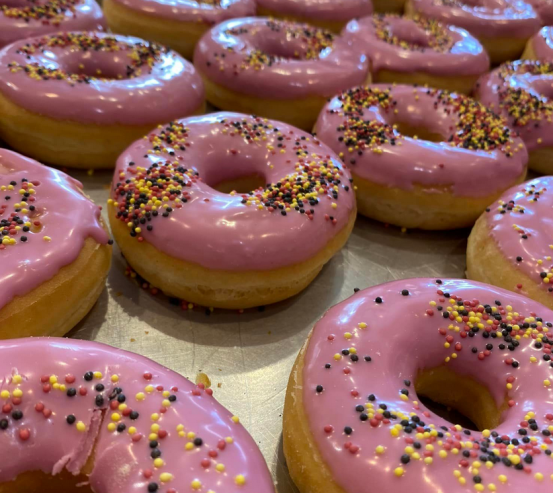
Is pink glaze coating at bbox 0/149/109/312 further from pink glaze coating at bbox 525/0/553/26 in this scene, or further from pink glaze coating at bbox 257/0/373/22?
pink glaze coating at bbox 525/0/553/26

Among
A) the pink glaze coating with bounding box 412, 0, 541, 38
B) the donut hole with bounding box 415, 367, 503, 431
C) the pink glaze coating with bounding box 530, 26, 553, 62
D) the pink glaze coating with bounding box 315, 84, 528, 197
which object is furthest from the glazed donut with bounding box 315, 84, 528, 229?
the pink glaze coating with bounding box 412, 0, 541, 38

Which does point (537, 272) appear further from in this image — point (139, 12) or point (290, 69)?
point (139, 12)

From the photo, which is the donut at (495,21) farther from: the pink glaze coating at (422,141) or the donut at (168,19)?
the donut at (168,19)

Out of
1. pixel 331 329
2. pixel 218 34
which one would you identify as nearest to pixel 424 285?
pixel 331 329

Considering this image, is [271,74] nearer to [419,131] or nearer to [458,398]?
[419,131]

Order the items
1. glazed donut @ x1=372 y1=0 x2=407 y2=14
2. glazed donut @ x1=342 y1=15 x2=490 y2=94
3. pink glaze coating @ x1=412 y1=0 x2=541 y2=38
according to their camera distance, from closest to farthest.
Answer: glazed donut @ x1=342 y1=15 x2=490 y2=94, pink glaze coating @ x1=412 y1=0 x2=541 y2=38, glazed donut @ x1=372 y1=0 x2=407 y2=14

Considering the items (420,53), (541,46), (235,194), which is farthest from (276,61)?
(541,46)
